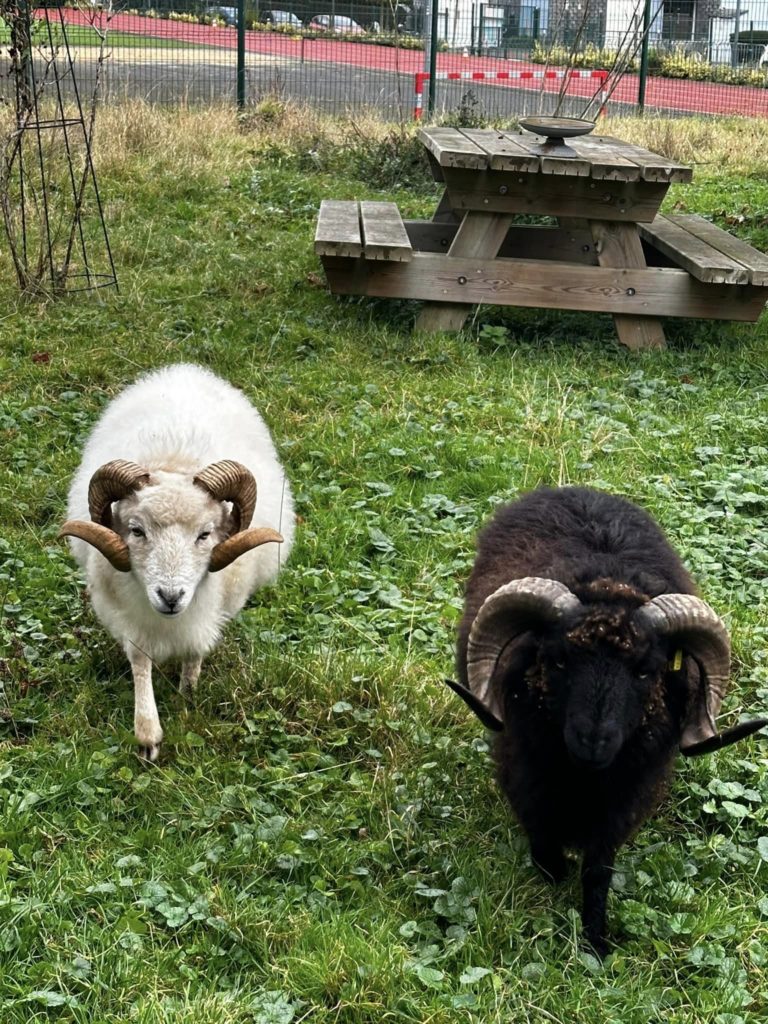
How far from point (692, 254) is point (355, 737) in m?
5.17

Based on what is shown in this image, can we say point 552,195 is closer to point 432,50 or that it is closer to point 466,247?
point 466,247

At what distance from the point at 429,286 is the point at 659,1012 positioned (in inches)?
223

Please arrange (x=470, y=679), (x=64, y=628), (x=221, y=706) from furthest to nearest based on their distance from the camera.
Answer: (x=64, y=628) → (x=221, y=706) → (x=470, y=679)

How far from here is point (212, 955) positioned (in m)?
2.92

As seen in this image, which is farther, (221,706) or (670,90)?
(670,90)

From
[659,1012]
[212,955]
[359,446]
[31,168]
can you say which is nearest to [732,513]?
[359,446]

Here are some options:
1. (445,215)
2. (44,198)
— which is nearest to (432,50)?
(445,215)

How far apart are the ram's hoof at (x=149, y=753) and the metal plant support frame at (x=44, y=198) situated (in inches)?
202

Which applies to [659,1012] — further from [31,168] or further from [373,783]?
[31,168]

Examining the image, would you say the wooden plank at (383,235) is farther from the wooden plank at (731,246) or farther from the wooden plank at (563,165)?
the wooden plank at (731,246)

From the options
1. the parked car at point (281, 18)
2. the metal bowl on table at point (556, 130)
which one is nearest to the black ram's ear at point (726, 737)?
the metal bowl on table at point (556, 130)

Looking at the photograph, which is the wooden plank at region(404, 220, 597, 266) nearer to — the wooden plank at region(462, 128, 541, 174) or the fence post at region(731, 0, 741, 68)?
the wooden plank at region(462, 128, 541, 174)

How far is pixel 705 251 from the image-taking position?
788cm

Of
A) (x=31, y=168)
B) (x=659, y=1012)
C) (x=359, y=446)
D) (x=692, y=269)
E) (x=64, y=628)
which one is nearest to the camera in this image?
(x=659, y=1012)
